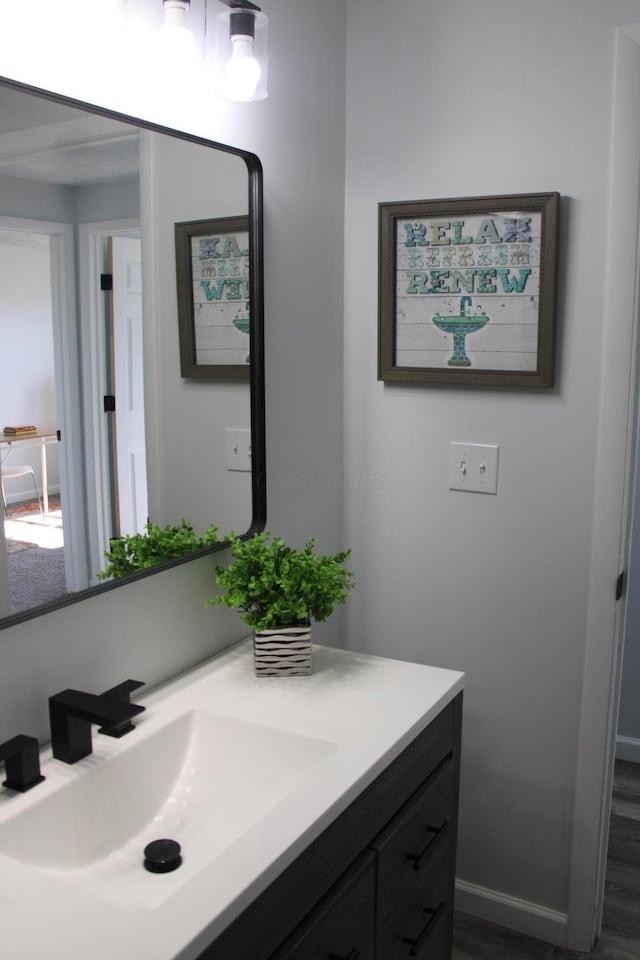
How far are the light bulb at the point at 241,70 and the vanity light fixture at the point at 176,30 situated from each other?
126 mm

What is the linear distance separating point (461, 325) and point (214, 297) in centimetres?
61

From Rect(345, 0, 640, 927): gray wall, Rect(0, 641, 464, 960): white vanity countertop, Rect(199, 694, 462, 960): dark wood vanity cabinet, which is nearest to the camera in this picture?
Rect(0, 641, 464, 960): white vanity countertop

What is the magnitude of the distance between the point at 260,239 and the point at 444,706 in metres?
Result: 0.97

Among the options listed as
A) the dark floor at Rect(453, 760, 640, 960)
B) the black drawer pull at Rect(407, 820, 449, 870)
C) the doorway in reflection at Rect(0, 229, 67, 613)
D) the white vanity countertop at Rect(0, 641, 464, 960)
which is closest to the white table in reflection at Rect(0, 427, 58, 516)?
the doorway in reflection at Rect(0, 229, 67, 613)

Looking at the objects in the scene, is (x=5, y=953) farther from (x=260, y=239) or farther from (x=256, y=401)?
(x=260, y=239)

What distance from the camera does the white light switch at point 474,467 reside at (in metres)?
1.96

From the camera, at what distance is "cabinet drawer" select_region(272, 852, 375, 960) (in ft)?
3.65

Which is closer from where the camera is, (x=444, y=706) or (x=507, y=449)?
(x=444, y=706)

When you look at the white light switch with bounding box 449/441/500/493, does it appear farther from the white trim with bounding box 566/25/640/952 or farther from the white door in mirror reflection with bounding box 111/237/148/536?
the white door in mirror reflection with bounding box 111/237/148/536

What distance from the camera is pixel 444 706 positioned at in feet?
4.93

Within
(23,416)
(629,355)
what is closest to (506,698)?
(629,355)

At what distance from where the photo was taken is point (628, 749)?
289cm

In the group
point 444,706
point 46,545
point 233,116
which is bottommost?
point 444,706

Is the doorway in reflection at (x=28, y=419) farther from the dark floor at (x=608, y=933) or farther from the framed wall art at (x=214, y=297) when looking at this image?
the dark floor at (x=608, y=933)
